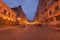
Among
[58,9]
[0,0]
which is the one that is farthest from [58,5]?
[0,0]

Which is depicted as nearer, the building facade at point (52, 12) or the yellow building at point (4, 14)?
the building facade at point (52, 12)

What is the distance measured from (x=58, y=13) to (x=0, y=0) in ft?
65.4

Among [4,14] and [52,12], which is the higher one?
[52,12]

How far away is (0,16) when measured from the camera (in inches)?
1801

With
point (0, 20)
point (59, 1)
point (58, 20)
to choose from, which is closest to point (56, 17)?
point (58, 20)

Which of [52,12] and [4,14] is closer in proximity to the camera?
[52,12]

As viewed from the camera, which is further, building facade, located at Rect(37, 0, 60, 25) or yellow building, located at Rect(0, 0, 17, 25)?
yellow building, located at Rect(0, 0, 17, 25)

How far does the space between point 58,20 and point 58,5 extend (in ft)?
16.5

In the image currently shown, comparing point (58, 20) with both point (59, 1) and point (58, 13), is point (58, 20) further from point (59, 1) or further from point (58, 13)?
point (59, 1)

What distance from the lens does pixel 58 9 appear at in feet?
148

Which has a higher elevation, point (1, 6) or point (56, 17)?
point (1, 6)

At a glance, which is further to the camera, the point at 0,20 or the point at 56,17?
the point at 56,17

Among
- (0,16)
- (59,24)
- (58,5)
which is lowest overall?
(59,24)

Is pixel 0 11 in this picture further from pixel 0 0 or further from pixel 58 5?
pixel 58 5
